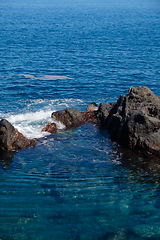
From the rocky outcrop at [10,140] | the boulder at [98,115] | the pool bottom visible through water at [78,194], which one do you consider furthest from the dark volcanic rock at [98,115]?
the rocky outcrop at [10,140]

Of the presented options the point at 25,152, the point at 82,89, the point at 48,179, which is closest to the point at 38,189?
the point at 48,179

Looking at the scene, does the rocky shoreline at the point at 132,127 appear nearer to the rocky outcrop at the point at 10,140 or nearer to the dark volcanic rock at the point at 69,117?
the rocky outcrop at the point at 10,140

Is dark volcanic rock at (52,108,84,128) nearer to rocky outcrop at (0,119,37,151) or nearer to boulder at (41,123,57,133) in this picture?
boulder at (41,123,57,133)

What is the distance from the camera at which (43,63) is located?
43688 mm

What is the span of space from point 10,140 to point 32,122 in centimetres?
529

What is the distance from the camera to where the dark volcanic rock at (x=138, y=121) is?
18355mm

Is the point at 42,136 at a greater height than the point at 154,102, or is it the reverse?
the point at 154,102

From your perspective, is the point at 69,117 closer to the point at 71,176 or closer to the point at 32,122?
the point at 32,122

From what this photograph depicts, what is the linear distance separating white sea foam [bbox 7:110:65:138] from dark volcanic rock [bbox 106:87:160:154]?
547cm

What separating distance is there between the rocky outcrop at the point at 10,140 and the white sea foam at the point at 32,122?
165 cm

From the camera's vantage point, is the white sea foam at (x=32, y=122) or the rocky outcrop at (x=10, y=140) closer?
the rocky outcrop at (x=10, y=140)

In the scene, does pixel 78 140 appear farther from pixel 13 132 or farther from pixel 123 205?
pixel 123 205

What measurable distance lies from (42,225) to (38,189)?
100 inches

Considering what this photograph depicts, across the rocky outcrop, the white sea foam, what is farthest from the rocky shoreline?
the white sea foam
